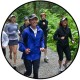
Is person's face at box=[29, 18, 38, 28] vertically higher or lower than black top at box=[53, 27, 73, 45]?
higher

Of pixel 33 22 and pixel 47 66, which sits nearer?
pixel 33 22

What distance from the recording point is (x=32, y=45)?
4.64 metres

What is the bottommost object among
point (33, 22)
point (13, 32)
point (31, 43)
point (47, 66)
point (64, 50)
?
point (47, 66)

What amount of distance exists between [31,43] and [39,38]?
0.37ft

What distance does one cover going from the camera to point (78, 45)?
4711 millimetres

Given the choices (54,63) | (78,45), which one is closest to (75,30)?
(78,45)

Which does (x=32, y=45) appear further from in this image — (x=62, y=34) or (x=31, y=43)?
(x=62, y=34)

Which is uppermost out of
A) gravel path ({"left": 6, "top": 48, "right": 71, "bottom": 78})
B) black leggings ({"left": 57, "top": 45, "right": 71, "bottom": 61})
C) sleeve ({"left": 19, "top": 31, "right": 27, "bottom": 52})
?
sleeve ({"left": 19, "top": 31, "right": 27, "bottom": 52})

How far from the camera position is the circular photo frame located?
4621 mm

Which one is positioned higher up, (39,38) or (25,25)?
(25,25)

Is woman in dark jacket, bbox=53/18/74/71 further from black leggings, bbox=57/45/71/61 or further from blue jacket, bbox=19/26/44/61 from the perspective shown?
blue jacket, bbox=19/26/44/61

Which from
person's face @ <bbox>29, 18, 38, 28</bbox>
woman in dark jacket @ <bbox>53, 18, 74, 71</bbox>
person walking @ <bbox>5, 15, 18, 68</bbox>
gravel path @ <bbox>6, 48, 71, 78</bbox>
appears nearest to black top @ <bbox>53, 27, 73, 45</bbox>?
woman in dark jacket @ <bbox>53, 18, 74, 71</bbox>

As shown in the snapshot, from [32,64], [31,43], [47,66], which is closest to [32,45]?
[31,43]

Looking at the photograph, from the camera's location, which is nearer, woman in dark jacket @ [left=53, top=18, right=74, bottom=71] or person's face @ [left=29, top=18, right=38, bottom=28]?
person's face @ [left=29, top=18, right=38, bottom=28]
